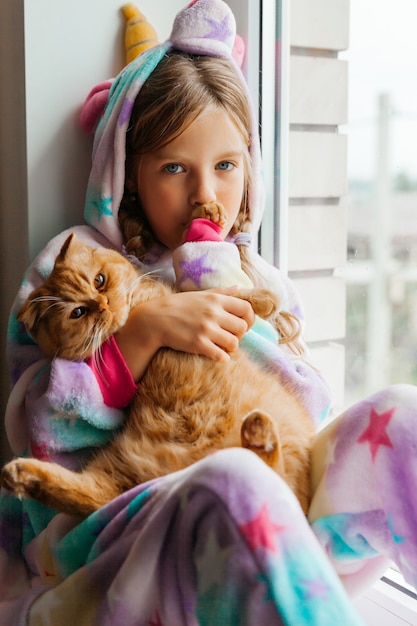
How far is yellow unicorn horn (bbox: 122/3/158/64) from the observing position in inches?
A: 52.3

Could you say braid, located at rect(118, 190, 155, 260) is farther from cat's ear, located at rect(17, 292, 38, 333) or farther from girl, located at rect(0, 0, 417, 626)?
cat's ear, located at rect(17, 292, 38, 333)

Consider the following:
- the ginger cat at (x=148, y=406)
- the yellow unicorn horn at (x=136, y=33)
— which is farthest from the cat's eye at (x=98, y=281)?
the yellow unicorn horn at (x=136, y=33)

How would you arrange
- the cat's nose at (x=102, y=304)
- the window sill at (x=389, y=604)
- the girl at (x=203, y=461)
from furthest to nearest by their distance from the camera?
the window sill at (x=389, y=604) < the cat's nose at (x=102, y=304) < the girl at (x=203, y=461)

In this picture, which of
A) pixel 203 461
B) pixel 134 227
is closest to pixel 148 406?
pixel 203 461

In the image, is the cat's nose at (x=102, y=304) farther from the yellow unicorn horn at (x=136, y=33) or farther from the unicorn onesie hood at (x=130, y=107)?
the yellow unicorn horn at (x=136, y=33)

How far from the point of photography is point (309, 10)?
1.46 metres

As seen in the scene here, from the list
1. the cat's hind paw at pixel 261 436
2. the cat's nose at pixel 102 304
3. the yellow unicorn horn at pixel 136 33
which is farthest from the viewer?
the yellow unicorn horn at pixel 136 33

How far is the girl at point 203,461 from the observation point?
26.8 inches

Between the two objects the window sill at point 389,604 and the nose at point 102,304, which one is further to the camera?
the window sill at point 389,604

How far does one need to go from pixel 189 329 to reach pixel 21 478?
31cm

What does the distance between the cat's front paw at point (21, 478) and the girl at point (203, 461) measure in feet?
0.26

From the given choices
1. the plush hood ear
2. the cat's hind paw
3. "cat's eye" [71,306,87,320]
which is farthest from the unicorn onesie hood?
the cat's hind paw

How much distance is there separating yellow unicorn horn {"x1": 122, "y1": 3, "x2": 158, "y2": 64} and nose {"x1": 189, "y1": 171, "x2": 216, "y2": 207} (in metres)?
0.36

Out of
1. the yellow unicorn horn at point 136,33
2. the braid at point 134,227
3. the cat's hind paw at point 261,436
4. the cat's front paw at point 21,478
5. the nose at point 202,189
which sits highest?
the yellow unicorn horn at point 136,33
